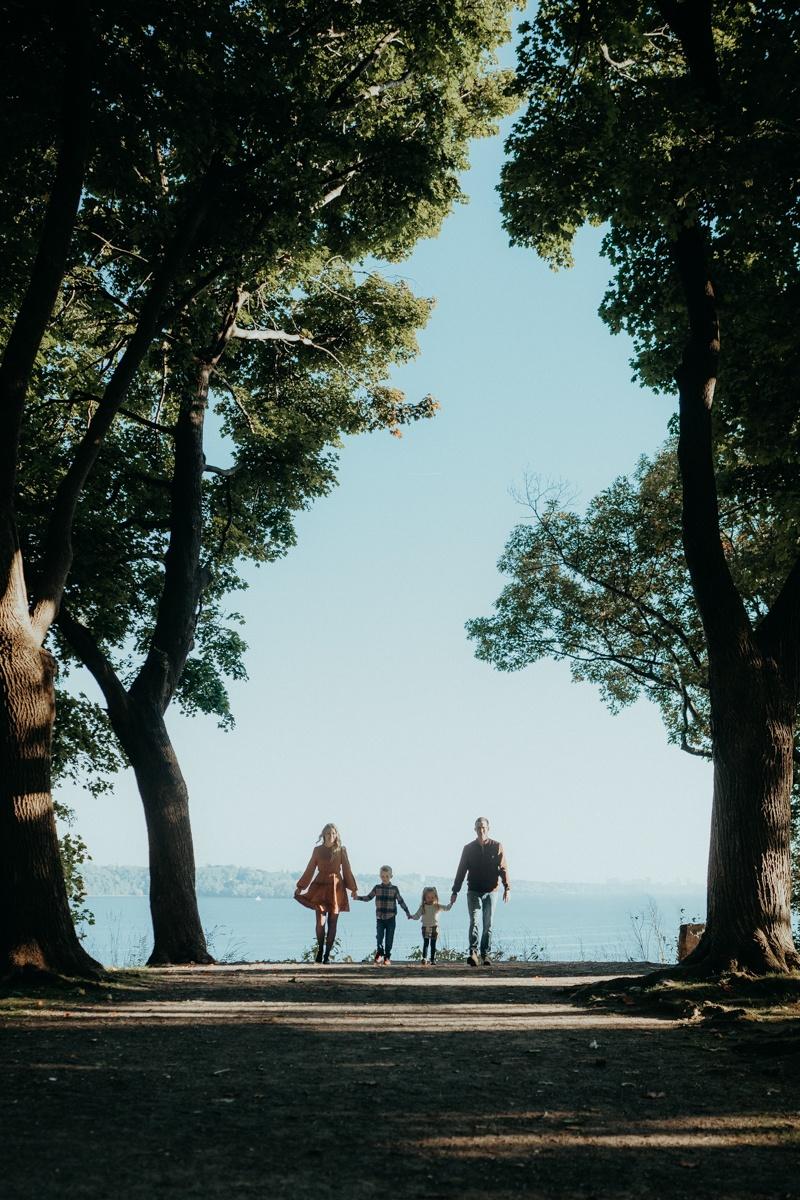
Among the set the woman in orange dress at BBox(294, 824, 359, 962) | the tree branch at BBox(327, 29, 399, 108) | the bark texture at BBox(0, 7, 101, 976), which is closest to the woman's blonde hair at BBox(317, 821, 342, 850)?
the woman in orange dress at BBox(294, 824, 359, 962)

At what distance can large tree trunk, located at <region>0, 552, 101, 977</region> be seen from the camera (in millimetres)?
9422

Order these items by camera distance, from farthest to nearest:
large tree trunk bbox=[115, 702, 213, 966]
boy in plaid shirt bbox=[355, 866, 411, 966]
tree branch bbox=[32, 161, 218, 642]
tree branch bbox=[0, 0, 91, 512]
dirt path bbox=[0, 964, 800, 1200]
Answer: boy in plaid shirt bbox=[355, 866, 411, 966], large tree trunk bbox=[115, 702, 213, 966], tree branch bbox=[32, 161, 218, 642], tree branch bbox=[0, 0, 91, 512], dirt path bbox=[0, 964, 800, 1200]

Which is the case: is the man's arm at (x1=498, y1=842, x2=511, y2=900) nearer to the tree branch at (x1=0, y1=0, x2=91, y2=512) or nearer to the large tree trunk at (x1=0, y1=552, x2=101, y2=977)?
the large tree trunk at (x1=0, y1=552, x2=101, y2=977)

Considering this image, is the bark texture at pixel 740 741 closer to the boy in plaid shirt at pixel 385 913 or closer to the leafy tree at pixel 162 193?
the leafy tree at pixel 162 193

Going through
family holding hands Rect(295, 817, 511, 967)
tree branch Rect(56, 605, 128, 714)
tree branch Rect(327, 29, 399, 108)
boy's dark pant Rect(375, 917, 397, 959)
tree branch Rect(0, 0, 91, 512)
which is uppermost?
tree branch Rect(327, 29, 399, 108)

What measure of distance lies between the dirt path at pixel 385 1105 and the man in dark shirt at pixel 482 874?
18.0 feet

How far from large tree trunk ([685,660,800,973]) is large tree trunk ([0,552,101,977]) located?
6599 mm

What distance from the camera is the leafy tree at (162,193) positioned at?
9945 mm

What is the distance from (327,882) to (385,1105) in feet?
34.0

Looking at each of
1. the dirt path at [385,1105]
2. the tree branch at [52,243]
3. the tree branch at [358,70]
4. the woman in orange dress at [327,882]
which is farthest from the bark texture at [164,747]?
the dirt path at [385,1105]

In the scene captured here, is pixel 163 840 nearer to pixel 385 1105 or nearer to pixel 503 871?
pixel 503 871

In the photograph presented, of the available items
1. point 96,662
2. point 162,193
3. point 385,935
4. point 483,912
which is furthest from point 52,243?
point 385,935

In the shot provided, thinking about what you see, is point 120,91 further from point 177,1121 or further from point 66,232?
point 177,1121

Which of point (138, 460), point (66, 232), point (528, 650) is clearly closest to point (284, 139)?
point (66, 232)
